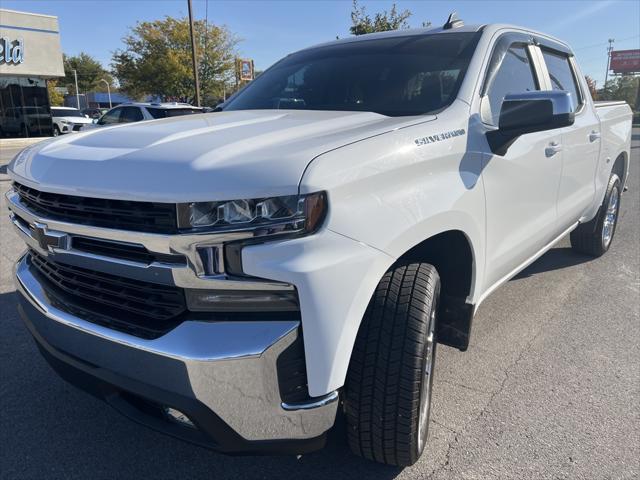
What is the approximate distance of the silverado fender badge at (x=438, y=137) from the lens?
2.01 metres

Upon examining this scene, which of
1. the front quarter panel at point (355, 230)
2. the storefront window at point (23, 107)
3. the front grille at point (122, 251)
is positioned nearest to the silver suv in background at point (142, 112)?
the front grille at point (122, 251)

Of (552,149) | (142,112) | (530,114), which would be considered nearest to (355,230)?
(530,114)

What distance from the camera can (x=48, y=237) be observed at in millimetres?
1938

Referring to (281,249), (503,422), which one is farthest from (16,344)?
(503,422)

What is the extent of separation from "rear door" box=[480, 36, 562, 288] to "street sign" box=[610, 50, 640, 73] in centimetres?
7749

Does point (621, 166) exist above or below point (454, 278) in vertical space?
above

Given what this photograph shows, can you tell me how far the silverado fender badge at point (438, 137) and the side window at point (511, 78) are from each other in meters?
0.43

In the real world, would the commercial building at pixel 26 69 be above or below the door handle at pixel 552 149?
above

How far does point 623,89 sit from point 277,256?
7271cm

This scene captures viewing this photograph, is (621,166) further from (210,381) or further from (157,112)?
(157,112)

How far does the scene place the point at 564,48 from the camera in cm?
412

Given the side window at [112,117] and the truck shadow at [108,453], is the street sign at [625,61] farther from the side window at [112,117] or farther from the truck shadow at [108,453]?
the truck shadow at [108,453]

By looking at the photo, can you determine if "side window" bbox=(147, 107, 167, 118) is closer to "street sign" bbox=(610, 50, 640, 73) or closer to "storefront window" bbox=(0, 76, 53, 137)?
"storefront window" bbox=(0, 76, 53, 137)

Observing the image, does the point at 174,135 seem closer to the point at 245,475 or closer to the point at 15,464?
the point at 245,475
